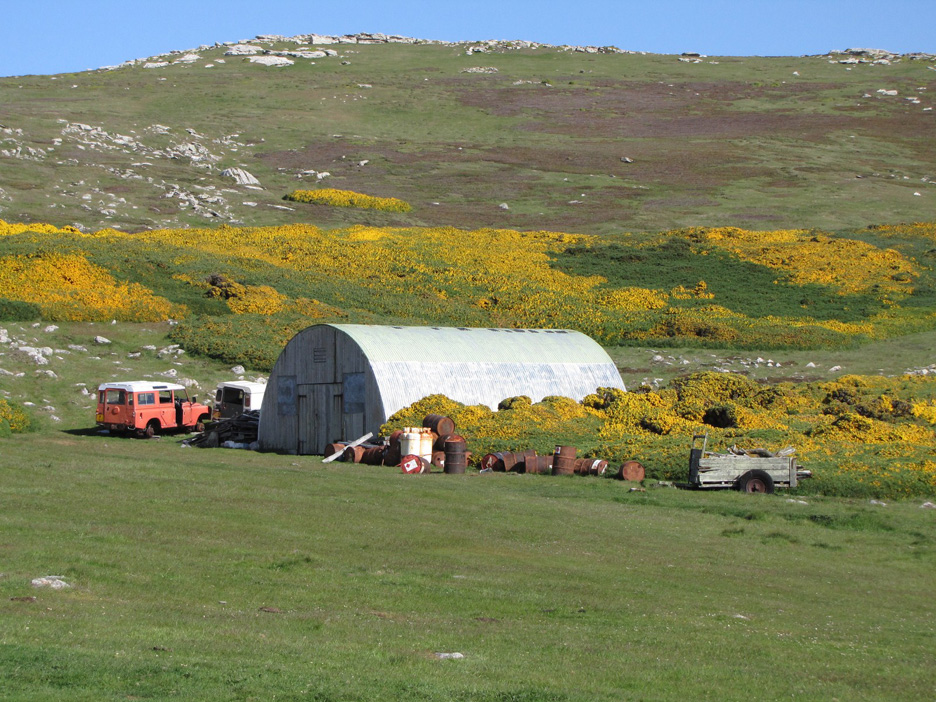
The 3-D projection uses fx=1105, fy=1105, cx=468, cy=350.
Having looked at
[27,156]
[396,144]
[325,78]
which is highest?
[325,78]

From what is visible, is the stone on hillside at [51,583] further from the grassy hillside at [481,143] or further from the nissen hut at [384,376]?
the grassy hillside at [481,143]

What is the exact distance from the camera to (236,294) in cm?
5734

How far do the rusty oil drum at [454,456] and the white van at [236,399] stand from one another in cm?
1297

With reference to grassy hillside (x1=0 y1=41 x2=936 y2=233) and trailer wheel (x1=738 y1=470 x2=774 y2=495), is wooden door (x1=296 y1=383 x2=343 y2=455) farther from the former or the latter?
grassy hillside (x1=0 y1=41 x2=936 y2=233)

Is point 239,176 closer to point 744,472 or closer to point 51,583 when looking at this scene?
point 744,472

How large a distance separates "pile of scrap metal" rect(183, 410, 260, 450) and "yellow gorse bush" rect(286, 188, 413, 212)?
172 ft

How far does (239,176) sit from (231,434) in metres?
59.3

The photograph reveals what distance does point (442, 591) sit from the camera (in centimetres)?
1545

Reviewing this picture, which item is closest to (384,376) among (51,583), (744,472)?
(744,472)

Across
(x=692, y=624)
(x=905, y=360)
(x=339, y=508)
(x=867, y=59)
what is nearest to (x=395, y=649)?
(x=692, y=624)

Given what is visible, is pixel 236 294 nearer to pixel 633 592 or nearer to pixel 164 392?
pixel 164 392

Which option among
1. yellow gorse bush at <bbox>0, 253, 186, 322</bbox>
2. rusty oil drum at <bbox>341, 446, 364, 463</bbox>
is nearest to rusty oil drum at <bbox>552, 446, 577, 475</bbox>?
rusty oil drum at <bbox>341, 446, 364, 463</bbox>

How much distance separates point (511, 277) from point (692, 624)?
54.3 metres

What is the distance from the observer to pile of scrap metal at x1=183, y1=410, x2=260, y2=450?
38688 mm
